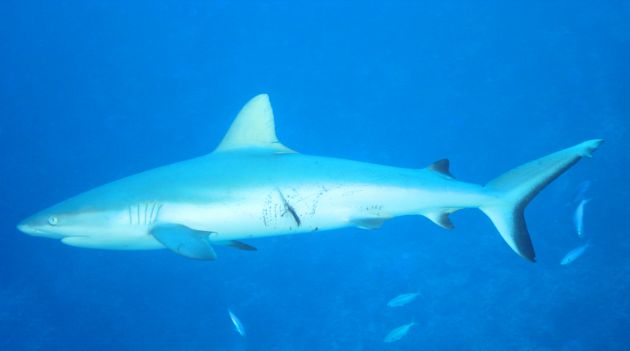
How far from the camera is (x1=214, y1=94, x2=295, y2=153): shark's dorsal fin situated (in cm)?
432

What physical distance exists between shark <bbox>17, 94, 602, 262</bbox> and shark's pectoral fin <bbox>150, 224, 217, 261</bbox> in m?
0.01

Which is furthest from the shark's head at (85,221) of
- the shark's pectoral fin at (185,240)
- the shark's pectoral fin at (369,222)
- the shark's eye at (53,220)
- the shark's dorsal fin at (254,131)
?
the shark's pectoral fin at (369,222)

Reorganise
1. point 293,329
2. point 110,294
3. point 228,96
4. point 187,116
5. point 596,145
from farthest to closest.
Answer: point 228,96, point 187,116, point 110,294, point 293,329, point 596,145

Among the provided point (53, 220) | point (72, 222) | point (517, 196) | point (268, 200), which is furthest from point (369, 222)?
point (53, 220)

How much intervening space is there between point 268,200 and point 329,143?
60.8ft

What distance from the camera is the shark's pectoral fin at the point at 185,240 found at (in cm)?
327

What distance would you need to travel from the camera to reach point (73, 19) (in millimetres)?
36000

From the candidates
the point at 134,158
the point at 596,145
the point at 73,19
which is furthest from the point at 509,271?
the point at 73,19

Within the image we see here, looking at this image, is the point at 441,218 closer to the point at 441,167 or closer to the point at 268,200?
the point at 441,167

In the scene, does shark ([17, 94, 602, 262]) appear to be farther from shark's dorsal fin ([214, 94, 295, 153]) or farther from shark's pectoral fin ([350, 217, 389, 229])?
shark's dorsal fin ([214, 94, 295, 153])

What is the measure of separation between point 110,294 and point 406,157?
13.7 m

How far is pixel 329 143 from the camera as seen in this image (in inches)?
870

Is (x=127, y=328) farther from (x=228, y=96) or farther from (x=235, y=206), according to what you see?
(x=228, y=96)

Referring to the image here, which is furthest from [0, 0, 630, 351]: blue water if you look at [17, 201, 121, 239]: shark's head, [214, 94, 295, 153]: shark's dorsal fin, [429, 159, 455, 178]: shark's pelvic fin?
[17, 201, 121, 239]: shark's head
